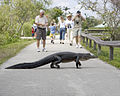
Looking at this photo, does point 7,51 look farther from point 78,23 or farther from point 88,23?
point 88,23

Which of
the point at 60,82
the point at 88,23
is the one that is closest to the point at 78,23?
the point at 60,82

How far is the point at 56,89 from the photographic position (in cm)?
642

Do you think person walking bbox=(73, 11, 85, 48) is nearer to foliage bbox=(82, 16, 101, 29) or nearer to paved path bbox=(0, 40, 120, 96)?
paved path bbox=(0, 40, 120, 96)

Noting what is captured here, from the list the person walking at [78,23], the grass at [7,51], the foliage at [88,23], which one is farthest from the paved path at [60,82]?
the foliage at [88,23]

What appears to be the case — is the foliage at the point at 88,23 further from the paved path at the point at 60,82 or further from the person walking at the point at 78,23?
the paved path at the point at 60,82

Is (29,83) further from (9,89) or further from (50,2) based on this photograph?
(50,2)

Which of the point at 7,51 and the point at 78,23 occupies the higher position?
the point at 78,23

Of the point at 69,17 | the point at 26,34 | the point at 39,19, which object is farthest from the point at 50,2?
the point at 39,19

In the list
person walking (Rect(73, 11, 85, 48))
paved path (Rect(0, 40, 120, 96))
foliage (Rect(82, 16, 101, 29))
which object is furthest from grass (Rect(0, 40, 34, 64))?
foliage (Rect(82, 16, 101, 29))

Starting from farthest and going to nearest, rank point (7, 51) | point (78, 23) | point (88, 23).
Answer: point (88, 23) → point (78, 23) → point (7, 51)

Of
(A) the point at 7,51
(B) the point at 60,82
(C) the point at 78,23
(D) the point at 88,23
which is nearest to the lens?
(B) the point at 60,82

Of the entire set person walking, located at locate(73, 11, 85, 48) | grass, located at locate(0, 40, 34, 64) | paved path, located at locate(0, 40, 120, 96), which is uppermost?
person walking, located at locate(73, 11, 85, 48)

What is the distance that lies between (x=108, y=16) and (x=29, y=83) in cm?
2068

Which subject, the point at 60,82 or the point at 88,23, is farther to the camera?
the point at 88,23
